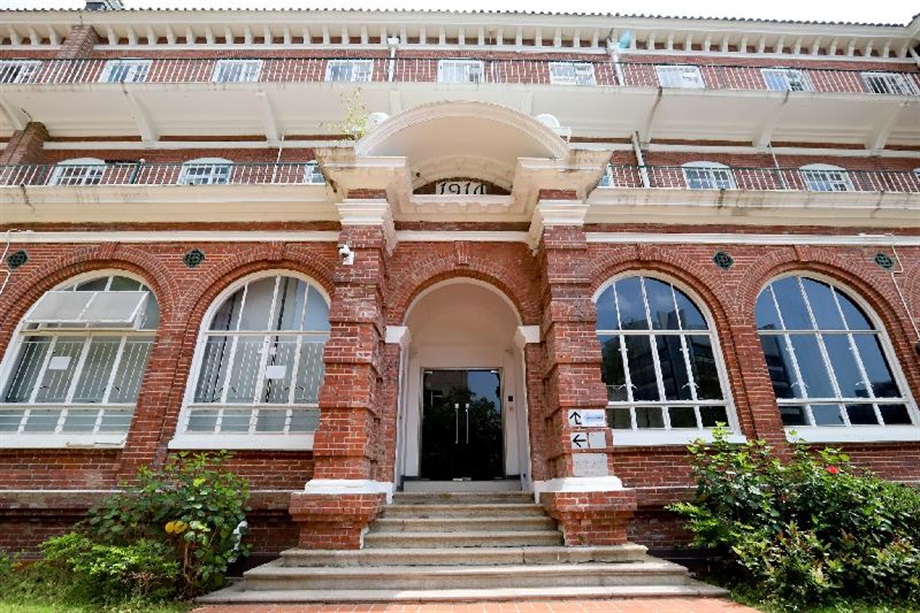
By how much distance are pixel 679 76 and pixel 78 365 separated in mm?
15965

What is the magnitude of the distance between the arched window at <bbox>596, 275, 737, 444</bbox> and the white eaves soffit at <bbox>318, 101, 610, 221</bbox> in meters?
2.27

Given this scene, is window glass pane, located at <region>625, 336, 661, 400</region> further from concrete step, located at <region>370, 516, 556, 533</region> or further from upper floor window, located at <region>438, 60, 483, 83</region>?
upper floor window, located at <region>438, 60, 483, 83</region>

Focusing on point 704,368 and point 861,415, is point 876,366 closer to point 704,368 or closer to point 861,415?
point 861,415

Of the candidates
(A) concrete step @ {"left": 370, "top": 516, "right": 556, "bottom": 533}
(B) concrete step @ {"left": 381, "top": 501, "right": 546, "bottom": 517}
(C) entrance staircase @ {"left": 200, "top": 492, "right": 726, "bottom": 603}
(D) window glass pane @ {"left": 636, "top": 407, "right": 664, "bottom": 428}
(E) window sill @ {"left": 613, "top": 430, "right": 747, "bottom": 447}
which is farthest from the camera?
(D) window glass pane @ {"left": 636, "top": 407, "right": 664, "bottom": 428}

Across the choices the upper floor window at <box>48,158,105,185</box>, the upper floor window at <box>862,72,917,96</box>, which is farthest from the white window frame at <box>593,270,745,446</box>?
the upper floor window at <box>48,158,105,185</box>

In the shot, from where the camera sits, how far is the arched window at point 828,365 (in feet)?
24.9

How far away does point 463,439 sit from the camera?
9898mm

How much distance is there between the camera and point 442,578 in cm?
486

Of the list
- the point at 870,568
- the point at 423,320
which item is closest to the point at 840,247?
the point at 870,568

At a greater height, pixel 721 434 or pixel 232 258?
pixel 232 258

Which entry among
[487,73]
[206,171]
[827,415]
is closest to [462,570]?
[827,415]

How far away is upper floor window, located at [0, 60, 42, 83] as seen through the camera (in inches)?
488

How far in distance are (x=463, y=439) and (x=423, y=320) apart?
275 cm

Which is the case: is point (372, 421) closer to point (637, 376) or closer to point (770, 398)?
point (637, 376)
